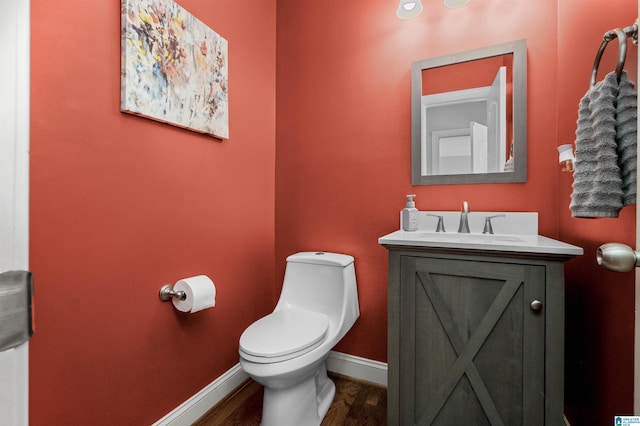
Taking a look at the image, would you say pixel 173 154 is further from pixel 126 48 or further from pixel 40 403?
pixel 40 403

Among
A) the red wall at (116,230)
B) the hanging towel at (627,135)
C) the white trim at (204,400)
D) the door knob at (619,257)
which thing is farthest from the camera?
the white trim at (204,400)

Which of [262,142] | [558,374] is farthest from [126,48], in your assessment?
[558,374]

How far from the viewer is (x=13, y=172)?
52 centimetres

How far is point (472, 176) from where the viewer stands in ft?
4.99

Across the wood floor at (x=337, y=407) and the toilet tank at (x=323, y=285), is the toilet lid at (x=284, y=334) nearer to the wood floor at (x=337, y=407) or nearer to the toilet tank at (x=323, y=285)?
A: the toilet tank at (x=323, y=285)

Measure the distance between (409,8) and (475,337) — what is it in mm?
1563

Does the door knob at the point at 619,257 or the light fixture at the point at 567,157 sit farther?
the light fixture at the point at 567,157

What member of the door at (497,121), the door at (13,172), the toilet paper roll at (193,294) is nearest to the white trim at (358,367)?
the toilet paper roll at (193,294)

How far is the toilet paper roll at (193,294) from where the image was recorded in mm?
1286

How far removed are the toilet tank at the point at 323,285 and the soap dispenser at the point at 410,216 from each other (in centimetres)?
38

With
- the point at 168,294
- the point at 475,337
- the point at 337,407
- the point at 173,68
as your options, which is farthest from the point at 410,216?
the point at 173,68

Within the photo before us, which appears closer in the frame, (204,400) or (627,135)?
(627,135)

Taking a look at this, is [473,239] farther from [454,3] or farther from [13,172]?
[13,172]

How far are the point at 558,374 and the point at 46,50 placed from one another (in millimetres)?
1934
